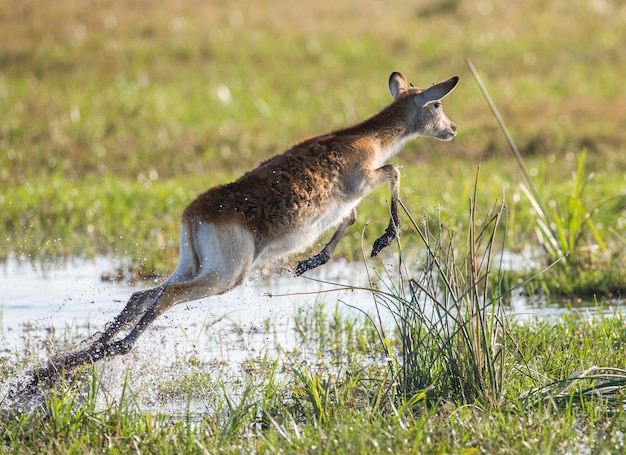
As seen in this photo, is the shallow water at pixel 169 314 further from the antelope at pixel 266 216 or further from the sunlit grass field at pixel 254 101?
the sunlit grass field at pixel 254 101

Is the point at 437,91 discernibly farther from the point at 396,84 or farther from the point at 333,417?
the point at 333,417

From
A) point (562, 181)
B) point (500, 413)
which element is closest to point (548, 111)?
point (562, 181)

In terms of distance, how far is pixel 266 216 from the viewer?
18.5ft

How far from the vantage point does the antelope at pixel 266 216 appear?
18.2 ft

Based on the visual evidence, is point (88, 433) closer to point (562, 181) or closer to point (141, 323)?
point (141, 323)

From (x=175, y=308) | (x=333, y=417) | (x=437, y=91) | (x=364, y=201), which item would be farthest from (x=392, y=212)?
(x=364, y=201)

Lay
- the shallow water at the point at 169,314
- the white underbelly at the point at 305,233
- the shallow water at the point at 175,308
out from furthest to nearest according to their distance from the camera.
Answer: the shallow water at the point at 175,308
the shallow water at the point at 169,314
the white underbelly at the point at 305,233

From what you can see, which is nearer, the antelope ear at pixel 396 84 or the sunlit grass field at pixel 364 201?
the sunlit grass field at pixel 364 201

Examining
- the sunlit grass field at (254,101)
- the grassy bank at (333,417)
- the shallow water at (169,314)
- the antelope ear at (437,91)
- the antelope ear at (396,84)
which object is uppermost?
the sunlit grass field at (254,101)

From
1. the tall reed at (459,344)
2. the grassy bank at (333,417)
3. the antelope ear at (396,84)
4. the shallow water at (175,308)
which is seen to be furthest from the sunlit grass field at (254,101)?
the tall reed at (459,344)

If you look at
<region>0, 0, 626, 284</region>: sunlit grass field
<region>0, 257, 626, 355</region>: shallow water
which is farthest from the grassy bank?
<region>0, 0, 626, 284</region>: sunlit grass field

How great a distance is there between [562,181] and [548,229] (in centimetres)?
408

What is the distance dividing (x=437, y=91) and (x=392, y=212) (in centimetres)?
80

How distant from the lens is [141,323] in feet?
18.4
